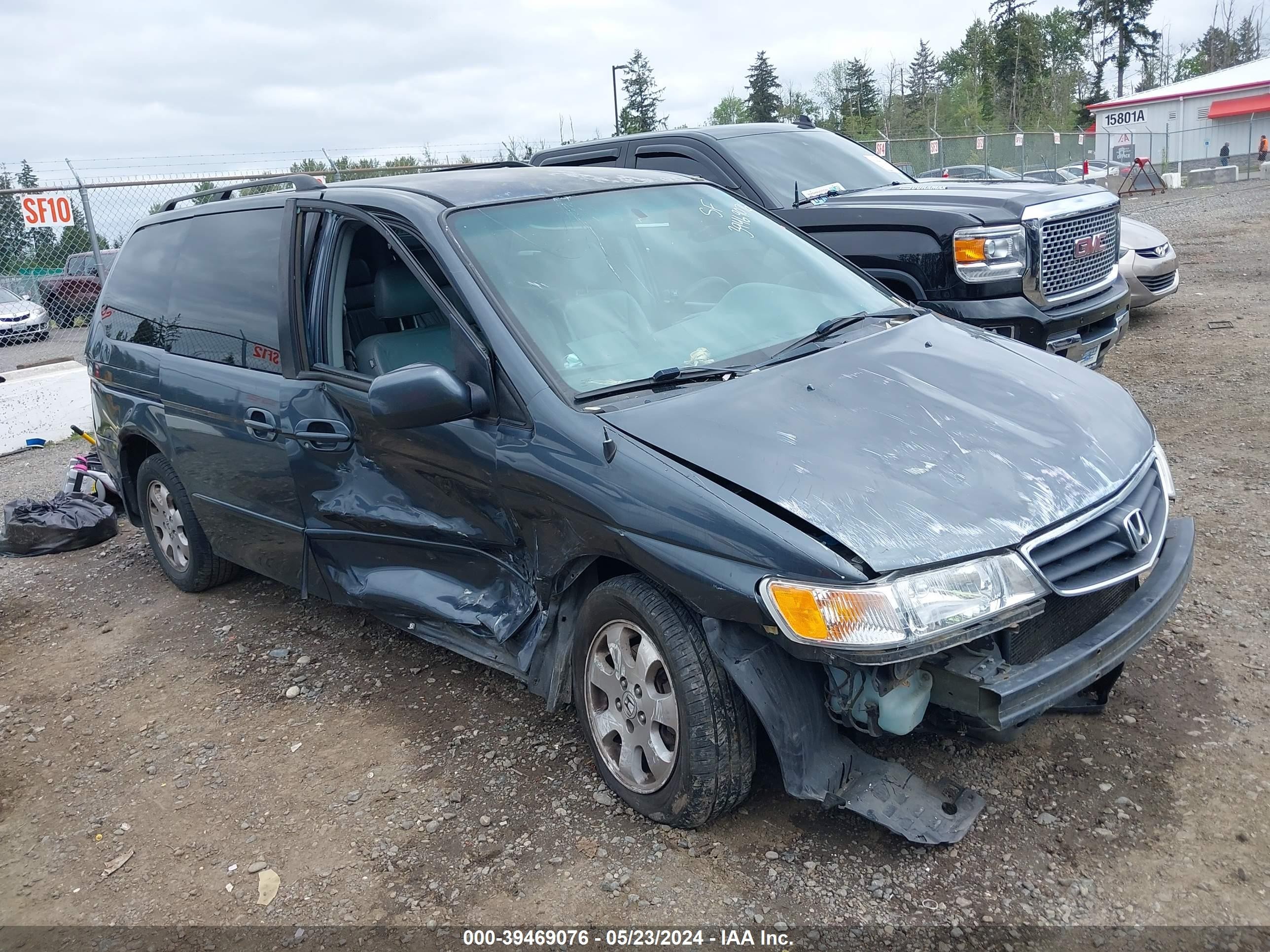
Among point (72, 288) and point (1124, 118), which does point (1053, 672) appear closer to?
point (72, 288)

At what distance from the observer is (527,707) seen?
3.79 metres

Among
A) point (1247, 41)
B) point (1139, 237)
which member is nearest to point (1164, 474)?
point (1139, 237)

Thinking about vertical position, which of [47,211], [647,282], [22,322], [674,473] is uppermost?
[47,211]

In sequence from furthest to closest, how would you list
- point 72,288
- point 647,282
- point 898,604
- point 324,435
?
point 72,288
point 324,435
point 647,282
point 898,604

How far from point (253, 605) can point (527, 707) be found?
2083 mm

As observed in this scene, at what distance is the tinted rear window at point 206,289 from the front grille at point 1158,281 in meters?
8.06

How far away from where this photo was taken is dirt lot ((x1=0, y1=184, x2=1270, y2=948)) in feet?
8.72

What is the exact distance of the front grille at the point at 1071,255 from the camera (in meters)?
6.00

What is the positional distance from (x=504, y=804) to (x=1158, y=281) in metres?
8.63

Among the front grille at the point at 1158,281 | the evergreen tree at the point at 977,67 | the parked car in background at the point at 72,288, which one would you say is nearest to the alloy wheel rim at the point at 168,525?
the parked car in background at the point at 72,288

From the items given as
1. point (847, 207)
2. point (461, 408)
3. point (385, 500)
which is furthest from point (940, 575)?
point (847, 207)

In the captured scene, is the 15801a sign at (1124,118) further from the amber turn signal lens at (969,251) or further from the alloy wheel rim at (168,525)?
the alloy wheel rim at (168,525)

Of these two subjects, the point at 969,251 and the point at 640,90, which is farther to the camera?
the point at 640,90

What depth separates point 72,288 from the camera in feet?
49.8
